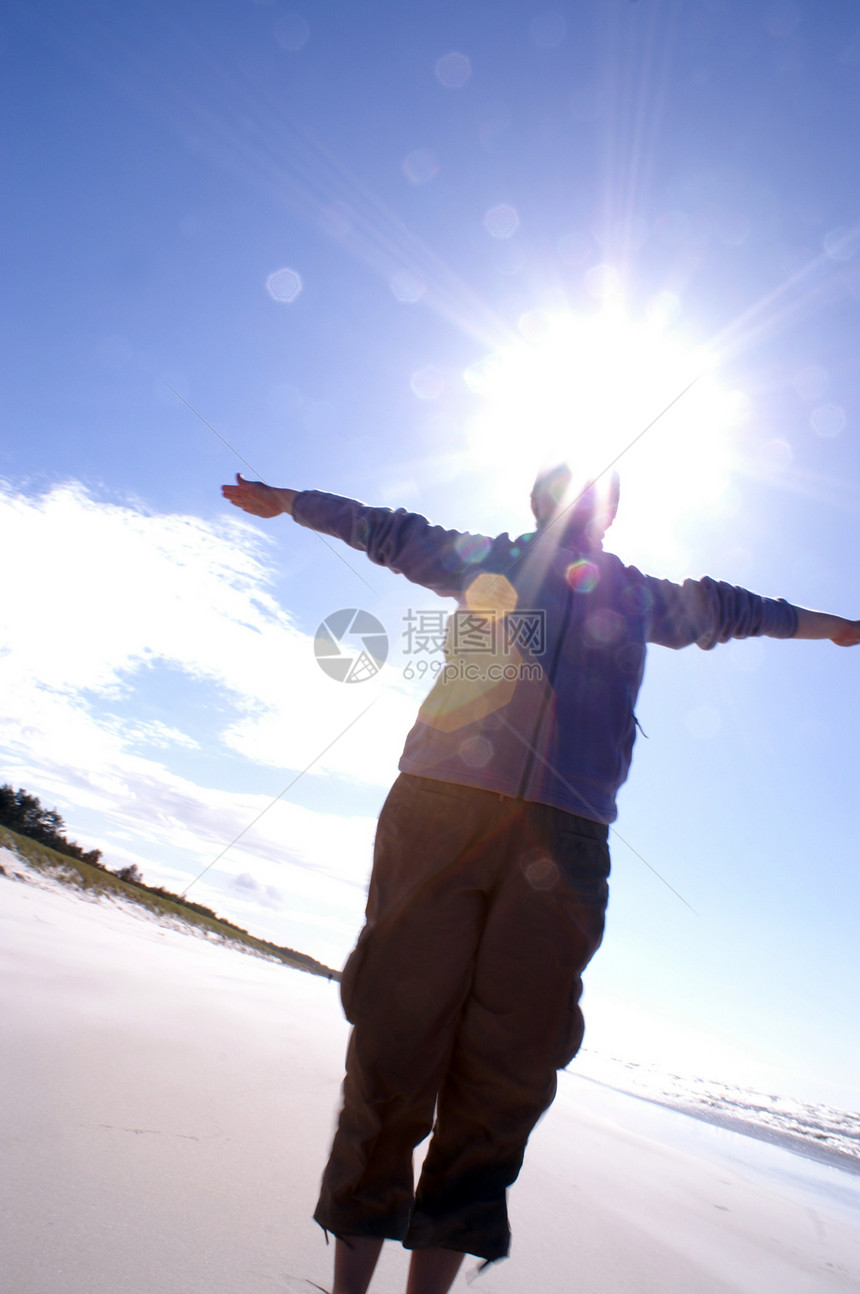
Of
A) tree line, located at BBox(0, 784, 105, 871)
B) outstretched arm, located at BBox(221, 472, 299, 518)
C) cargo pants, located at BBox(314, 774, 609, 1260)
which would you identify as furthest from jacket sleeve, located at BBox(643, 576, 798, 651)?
tree line, located at BBox(0, 784, 105, 871)

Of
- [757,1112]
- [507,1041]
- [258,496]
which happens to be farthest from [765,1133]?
[258,496]

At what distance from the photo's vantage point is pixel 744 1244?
2.55 metres

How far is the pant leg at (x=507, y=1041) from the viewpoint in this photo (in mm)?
1282

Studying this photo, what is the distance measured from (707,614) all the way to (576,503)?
48 centimetres

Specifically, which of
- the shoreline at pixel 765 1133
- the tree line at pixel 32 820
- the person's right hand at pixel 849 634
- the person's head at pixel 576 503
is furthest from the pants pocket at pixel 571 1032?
the tree line at pixel 32 820

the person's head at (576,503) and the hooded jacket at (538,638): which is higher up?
the person's head at (576,503)

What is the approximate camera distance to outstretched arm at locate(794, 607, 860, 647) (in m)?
1.94

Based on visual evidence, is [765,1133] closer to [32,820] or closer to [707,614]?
[707,614]

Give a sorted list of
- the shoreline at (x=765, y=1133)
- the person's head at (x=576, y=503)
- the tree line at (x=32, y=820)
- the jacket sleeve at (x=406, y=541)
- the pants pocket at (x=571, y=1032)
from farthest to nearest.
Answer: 1. the tree line at (x=32, y=820)
2. the shoreline at (x=765, y=1133)
3. the person's head at (x=576, y=503)
4. the jacket sleeve at (x=406, y=541)
5. the pants pocket at (x=571, y=1032)

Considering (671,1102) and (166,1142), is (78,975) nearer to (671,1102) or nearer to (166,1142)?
(166,1142)

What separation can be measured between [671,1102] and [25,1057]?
941cm

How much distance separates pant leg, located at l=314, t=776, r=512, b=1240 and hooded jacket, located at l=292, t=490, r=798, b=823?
129mm

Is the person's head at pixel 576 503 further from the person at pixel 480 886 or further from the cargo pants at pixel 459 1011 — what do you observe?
the cargo pants at pixel 459 1011

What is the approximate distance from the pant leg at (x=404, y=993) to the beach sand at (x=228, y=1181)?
0.30 m
